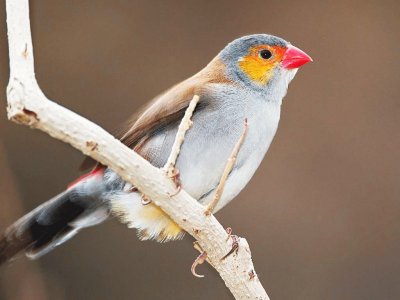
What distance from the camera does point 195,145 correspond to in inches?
75.5

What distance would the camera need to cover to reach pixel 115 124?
2.99 meters

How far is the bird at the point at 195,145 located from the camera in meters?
1.91

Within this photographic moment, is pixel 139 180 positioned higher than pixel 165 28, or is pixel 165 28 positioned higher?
pixel 165 28

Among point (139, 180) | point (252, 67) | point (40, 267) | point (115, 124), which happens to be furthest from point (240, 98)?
point (40, 267)

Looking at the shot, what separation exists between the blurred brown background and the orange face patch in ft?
3.21

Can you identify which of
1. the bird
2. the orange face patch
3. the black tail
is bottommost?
the black tail

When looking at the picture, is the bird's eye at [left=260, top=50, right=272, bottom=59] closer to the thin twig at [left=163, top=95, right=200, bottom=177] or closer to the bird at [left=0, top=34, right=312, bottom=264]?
the bird at [left=0, top=34, right=312, bottom=264]

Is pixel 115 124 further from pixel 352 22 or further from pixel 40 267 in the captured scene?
pixel 352 22

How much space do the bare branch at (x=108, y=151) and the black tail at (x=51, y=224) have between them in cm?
42

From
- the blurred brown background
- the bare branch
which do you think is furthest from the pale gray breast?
the blurred brown background

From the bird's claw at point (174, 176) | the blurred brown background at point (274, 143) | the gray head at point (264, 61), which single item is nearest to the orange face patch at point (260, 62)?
the gray head at point (264, 61)

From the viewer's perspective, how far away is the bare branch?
1.33m

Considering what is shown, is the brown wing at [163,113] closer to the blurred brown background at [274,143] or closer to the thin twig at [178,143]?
the thin twig at [178,143]

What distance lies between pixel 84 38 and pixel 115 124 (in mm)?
356
